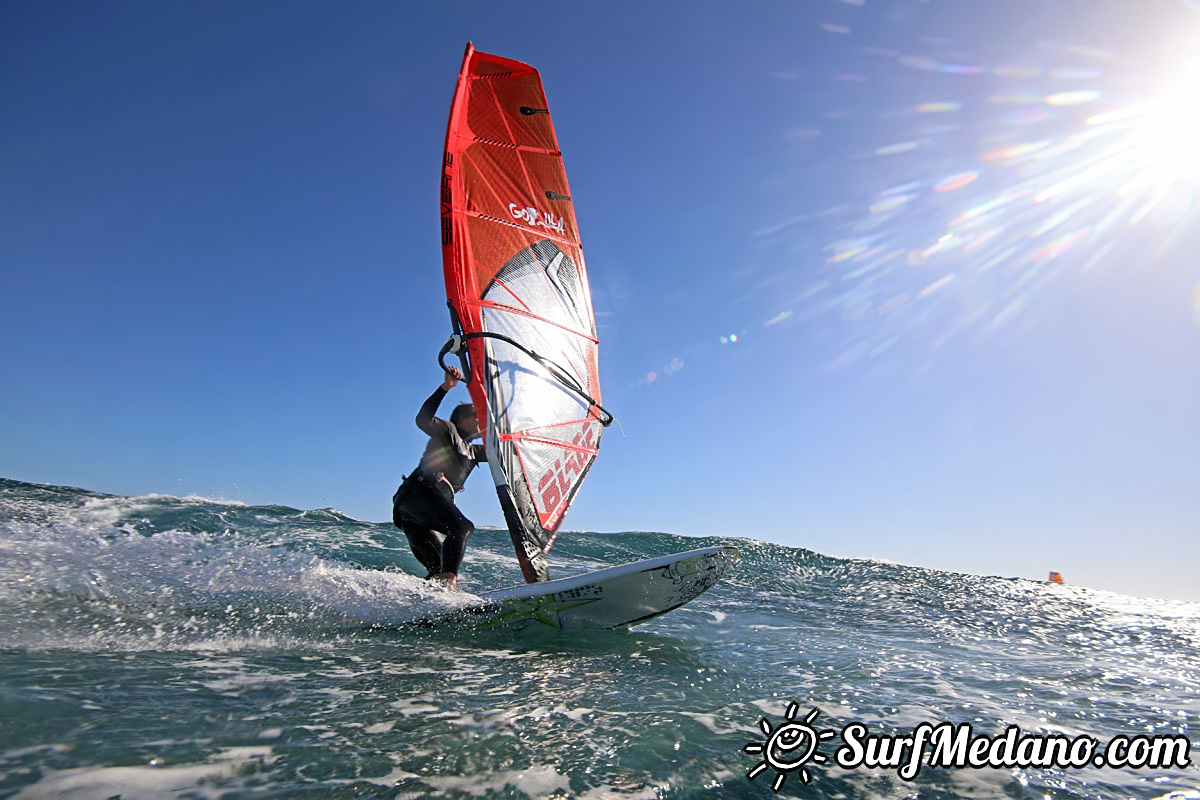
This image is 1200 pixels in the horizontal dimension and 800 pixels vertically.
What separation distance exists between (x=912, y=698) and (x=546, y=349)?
457cm

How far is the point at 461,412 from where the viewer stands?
17.6 feet

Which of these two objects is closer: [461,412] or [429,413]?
[429,413]

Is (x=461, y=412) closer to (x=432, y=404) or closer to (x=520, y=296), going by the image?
(x=432, y=404)

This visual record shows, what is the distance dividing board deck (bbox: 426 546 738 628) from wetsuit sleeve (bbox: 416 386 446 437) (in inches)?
62.4

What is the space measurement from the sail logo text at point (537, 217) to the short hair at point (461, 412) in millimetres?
2537

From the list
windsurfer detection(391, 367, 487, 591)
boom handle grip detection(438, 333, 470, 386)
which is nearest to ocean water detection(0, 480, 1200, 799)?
windsurfer detection(391, 367, 487, 591)

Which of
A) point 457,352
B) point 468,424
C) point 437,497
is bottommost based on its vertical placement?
point 437,497

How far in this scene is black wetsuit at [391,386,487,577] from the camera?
15.9ft

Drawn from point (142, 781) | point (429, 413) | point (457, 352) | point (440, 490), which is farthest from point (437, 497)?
point (142, 781)

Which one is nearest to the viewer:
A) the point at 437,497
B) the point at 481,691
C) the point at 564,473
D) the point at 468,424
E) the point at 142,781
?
the point at 142,781

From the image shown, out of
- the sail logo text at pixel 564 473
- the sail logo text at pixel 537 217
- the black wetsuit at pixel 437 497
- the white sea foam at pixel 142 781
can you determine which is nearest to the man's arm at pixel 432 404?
the black wetsuit at pixel 437 497

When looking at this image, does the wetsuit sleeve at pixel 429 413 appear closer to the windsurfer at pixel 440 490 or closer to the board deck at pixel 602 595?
the windsurfer at pixel 440 490

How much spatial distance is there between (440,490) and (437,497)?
0.08m

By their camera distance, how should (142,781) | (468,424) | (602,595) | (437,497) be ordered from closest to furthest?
(142,781) → (602,595) → (437,497) → (468,424)
